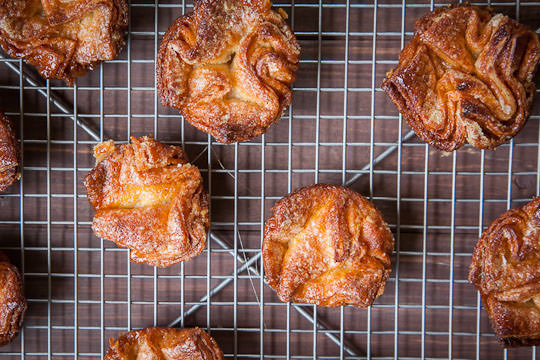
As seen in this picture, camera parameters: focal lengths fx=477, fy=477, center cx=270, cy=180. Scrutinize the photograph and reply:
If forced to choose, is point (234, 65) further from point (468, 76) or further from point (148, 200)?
point (468, 76)

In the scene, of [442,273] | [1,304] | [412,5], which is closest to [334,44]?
[412,5]

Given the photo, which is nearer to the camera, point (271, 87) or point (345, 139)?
point (271, 87)

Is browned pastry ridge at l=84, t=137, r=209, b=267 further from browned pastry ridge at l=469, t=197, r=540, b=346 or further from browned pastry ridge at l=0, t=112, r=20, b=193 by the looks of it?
browned pastry ridge at l=469, t=197, r=540, b=346

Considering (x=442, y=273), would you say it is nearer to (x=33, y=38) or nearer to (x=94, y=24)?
(x=94, y=24)

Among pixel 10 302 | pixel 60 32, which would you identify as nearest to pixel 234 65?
pixel 60 32

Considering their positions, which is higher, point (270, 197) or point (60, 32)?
point (60, 32)

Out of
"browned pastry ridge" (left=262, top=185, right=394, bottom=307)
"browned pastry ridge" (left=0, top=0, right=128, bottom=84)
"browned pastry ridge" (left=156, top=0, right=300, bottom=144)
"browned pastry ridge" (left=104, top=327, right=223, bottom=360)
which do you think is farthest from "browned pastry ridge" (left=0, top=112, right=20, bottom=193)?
"browned pastry ridge" (left=262, top=185, right=394, bottom=307)
